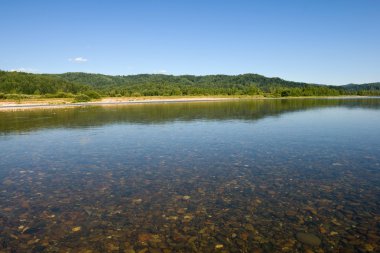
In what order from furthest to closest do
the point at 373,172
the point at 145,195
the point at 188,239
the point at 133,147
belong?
the point at 133,147
the point at 373,172
the point at 145,195
the point at 188,239

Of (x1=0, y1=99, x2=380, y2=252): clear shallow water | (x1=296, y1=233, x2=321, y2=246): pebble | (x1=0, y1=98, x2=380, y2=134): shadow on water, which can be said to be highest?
(x1=0, y1=98, x2=380, y2=134): shadow on water

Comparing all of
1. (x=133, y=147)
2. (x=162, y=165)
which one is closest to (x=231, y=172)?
(x=162, y=165)

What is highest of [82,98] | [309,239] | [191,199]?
[82,98]

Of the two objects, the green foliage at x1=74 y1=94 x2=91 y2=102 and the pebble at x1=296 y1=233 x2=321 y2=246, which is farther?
the green foliage at x1=74 y1=94 x2=91 y2=102

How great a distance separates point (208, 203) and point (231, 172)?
4.90 m

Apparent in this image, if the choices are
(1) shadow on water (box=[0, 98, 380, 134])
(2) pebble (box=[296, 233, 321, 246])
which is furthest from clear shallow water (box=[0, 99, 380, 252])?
(1) shadow on water (box=[0, 98, 380, 134])

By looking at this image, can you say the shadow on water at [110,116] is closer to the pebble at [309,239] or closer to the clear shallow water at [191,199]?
the clear shallow water at [191,199]

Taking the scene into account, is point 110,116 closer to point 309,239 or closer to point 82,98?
point 309,239

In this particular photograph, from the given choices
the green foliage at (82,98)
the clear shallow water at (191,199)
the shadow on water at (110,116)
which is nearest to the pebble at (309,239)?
the clear shallow water at (191,199)

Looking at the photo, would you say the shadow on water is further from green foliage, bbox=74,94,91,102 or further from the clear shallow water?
green foliage, bbox=74,94,91,102

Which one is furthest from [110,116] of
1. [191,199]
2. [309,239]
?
[309,239]

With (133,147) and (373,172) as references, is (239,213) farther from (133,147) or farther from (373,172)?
(133,147)

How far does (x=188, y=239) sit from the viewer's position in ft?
32.0

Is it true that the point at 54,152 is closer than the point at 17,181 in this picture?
No
